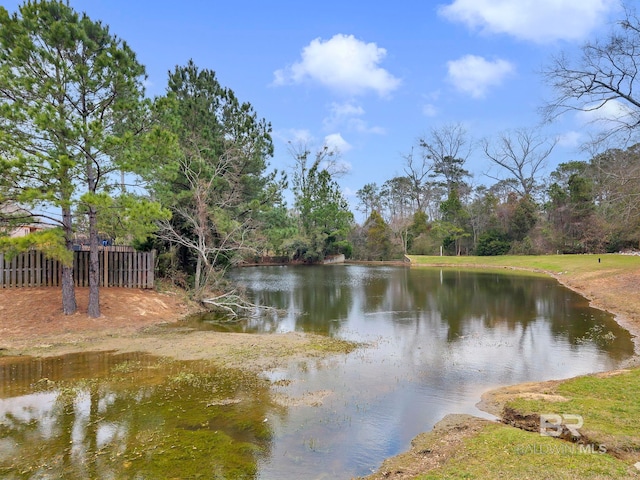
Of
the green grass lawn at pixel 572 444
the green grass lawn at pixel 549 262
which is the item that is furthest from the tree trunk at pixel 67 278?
the green grass lawn at pixel 549 262

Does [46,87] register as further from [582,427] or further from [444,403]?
[582,427]

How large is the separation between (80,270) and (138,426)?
11514 millimetres

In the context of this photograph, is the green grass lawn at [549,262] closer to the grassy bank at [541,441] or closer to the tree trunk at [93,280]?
the grassy bank at [541,441]

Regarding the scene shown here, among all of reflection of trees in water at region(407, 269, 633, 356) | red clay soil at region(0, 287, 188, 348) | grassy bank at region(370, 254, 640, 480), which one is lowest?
reflection of trees in water at region(407, 269, 633, 356)

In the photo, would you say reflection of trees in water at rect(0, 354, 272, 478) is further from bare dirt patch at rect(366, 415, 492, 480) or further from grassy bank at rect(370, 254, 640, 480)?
grassy bank at rect(370, 254, 640, 480)

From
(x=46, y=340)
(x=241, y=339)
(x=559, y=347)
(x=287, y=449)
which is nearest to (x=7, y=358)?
(x=46, y=340)

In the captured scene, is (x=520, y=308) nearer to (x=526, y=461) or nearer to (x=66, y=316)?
(x=526, y=461)

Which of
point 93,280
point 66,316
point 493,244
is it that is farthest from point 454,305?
point 493,244

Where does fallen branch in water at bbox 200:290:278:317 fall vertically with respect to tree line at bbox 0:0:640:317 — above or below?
below

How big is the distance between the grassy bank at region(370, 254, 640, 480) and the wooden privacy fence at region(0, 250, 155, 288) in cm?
1356

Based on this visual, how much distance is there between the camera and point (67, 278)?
12.8 meters

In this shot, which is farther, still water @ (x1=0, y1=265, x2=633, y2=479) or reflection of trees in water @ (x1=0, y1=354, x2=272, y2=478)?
still water @ (x1=0, y1=265, x2=633, y2=479)

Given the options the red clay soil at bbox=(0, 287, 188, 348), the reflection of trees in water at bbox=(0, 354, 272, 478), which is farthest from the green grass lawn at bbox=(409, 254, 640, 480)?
the red clay soil at bbox=(0, 287, 188, 348)

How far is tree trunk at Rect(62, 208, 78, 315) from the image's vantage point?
12617 millimetres
